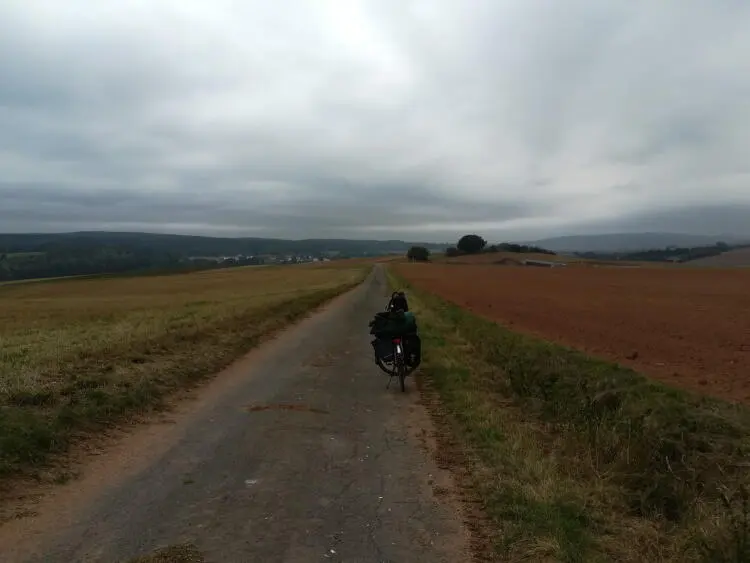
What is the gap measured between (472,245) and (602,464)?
164418mm

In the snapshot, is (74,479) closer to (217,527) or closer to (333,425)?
(217,527)

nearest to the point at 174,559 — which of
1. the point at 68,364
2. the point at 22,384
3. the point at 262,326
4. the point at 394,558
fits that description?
the point at 394,558

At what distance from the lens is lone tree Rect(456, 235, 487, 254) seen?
169 meters

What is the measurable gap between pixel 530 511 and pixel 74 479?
435cm

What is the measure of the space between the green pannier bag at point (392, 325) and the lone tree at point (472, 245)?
159846 mm

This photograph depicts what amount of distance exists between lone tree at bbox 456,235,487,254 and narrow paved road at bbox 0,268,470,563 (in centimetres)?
16189

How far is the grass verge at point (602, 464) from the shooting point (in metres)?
4.56

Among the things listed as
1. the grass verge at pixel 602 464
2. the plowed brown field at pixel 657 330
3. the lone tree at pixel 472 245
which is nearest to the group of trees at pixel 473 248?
the lone tree at pixel 472 245

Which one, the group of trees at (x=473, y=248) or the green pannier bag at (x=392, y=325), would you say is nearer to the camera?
the green pannier bag at (x=392, y=325)

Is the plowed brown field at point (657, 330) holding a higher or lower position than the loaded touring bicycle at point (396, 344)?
lower

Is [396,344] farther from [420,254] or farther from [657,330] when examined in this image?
[420,254]

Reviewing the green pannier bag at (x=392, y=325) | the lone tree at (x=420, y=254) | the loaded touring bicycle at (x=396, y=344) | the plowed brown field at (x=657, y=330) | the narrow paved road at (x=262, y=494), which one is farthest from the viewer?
the lone tree at (x=420, y=254)

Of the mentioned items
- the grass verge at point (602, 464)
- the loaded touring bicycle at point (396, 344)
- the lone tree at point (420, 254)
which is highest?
the loaded touring bicycle at point (396, 344)

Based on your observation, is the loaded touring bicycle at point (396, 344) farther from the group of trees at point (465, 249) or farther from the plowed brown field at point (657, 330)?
the group of trees at point (465, 249)
